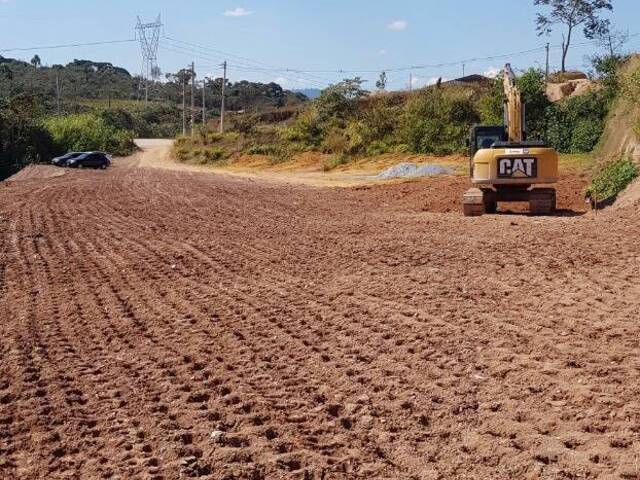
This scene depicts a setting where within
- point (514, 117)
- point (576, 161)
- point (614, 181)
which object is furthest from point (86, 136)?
point (614, 181)

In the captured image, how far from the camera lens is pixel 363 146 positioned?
42.1 meters

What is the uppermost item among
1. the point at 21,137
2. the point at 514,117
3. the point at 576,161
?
the point at 21,137

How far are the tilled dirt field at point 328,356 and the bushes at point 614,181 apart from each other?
4780 mm

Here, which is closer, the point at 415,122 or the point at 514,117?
the point at 514,117

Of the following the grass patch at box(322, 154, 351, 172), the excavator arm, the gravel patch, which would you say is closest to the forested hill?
the grass patch at box(322, 154, 351, 172)

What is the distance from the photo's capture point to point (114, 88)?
13562 cm

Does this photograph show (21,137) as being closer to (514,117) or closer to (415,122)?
(415,122)

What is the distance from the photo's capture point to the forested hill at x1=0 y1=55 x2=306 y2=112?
113m

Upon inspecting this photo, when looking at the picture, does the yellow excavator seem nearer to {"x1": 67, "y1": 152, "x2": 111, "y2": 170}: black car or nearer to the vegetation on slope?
the vegetation on slope

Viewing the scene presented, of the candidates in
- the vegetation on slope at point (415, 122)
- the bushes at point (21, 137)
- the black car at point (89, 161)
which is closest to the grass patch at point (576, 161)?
the vegetation on slope at point (415, 122)

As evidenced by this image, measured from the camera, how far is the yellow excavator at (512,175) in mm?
14992

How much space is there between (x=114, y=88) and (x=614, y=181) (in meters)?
128

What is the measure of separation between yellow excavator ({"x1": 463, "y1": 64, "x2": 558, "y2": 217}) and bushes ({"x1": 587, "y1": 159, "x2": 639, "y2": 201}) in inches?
75.6

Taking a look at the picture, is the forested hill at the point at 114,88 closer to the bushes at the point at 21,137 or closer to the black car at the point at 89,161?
the bushes at the point at 21,137
